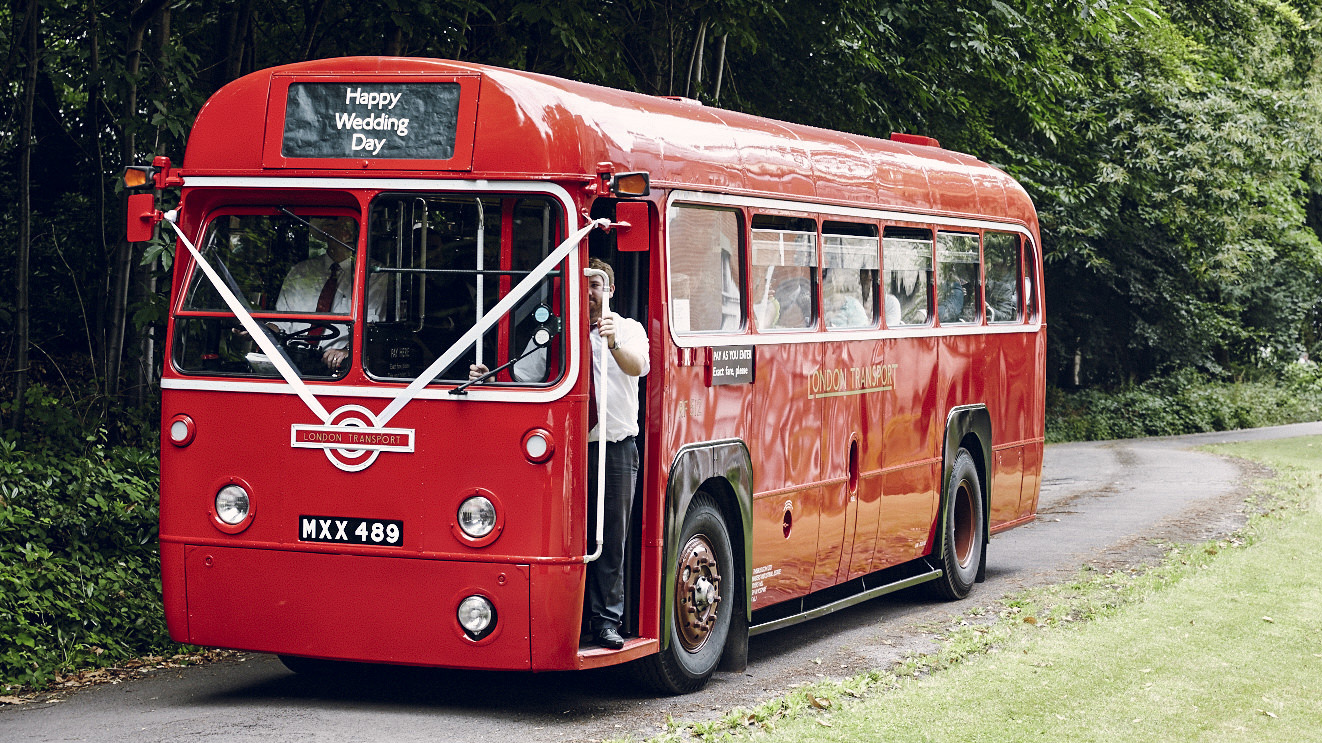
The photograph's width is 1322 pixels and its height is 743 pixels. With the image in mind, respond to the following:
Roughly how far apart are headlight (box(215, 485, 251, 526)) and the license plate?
0.31 meters

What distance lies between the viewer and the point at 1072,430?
122 feet

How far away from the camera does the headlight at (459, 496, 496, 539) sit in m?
7.87

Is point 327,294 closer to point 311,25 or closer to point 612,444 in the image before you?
point 612,444

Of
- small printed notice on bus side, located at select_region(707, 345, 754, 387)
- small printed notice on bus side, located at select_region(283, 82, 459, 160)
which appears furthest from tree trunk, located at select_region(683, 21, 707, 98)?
small printed notice on bus side, located at select_region(283, 82, 459, 160)

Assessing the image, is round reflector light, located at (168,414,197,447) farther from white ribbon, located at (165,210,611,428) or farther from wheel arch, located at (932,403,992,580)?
wheel arch, located at (932,403,992,580)

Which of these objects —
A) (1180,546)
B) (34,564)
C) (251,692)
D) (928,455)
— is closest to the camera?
(251,692)

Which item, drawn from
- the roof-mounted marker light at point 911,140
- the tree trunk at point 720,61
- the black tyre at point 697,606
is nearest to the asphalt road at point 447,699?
the black tyre at point 697,606

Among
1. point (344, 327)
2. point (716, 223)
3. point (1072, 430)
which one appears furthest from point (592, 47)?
point (1072, 430)

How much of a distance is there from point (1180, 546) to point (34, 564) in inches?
400

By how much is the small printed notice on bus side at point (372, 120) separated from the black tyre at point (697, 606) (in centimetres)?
237

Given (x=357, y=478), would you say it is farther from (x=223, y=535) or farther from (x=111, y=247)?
(x=111, y=247)

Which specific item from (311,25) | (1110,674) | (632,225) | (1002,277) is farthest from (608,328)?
(311,25)

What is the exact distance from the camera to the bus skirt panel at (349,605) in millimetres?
7840

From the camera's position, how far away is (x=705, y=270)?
9227mm
